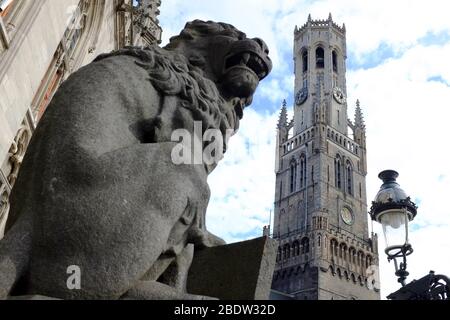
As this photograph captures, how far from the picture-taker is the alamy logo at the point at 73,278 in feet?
4.95

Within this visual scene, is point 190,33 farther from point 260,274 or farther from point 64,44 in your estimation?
point 64,44

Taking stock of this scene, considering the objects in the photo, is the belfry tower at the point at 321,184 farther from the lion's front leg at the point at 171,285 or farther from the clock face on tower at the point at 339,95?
the lion's front leg at the point at 171,285

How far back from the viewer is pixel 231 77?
255cm

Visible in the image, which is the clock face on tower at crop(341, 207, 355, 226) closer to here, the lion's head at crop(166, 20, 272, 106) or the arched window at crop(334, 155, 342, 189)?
the arched window at crop(334, 155, 342, 189)

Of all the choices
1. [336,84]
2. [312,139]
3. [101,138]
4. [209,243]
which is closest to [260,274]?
[209,243]

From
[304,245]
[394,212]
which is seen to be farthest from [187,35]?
[304,245]

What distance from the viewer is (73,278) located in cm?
152

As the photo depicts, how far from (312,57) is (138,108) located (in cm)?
6021

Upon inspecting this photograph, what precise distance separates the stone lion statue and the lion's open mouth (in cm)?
26

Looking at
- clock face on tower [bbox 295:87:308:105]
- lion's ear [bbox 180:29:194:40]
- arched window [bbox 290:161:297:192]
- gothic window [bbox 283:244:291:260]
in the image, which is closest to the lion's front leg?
lion's ear [bbox 180:29:194:40]

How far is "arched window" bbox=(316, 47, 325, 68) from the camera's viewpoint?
60188 mm

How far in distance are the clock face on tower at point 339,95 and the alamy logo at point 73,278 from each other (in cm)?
5824

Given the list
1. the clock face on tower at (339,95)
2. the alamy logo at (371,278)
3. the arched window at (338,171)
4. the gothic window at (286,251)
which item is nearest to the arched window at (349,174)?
the arched window at (338,171)

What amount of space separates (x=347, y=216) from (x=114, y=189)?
175ft
